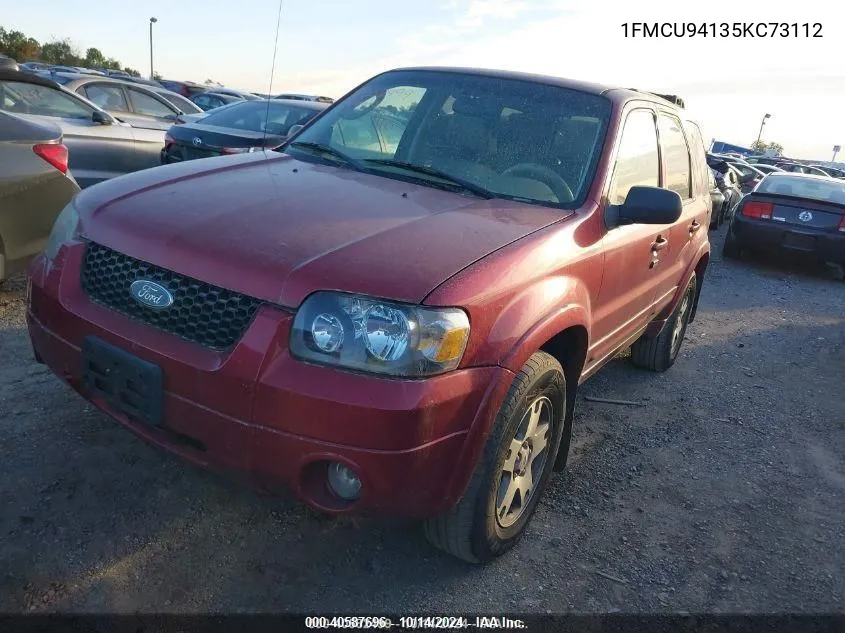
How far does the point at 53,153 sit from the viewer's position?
14.7 ft

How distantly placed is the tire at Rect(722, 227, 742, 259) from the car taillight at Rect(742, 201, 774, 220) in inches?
→ 18.9

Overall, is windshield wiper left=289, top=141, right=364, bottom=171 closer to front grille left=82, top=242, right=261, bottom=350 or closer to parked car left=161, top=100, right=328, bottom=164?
front grille left=82, top=242, right=261, bottom=350

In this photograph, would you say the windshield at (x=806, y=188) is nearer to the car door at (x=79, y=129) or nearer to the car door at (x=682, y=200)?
the car door at (x=682, y=200)

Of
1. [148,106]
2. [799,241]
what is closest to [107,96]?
[148,106]

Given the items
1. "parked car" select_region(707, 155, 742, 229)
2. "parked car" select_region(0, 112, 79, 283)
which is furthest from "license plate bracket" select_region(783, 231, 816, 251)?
"parked car" select_region(0, 112, 79, 283)

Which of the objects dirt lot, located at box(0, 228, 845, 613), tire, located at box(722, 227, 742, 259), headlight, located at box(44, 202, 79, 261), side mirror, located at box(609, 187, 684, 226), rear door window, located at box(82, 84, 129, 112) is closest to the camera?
dirt lot, located at box(0, 228, 845, 613)

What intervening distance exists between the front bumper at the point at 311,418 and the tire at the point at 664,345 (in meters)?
2.96

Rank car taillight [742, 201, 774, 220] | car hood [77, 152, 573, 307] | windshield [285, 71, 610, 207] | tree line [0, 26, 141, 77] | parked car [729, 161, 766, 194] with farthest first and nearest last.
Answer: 1. tree line [0, 26, 141, 77]
2. parked car [729, 161, 766, 194]
3. car taillight [742, 201, 774, 220]
4. windshield [285, 71, 610, 207]
5. car hood [77, 152, 573, 307]

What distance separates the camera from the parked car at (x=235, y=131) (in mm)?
7395

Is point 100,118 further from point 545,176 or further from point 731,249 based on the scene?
point 731,249

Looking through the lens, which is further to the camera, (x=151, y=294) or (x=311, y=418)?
(x=151, y=294)

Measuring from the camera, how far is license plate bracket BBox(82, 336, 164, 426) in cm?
223

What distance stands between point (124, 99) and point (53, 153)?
5211 mm

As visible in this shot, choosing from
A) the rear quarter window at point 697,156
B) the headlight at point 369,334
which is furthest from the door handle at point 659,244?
the headlight at point 369,334
